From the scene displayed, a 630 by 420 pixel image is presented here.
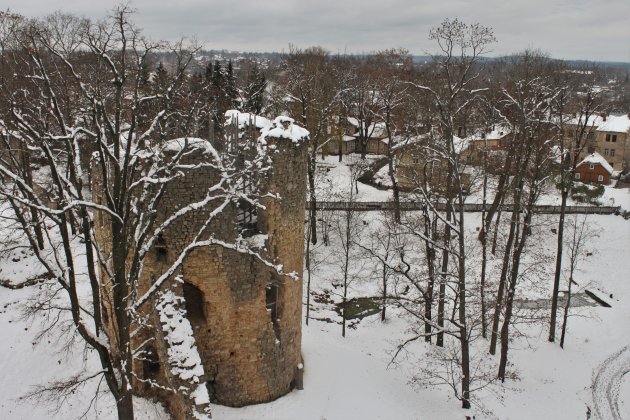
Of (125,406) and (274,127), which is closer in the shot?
(125,406)

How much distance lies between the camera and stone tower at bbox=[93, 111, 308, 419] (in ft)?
42.0

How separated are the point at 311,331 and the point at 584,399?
1043cm

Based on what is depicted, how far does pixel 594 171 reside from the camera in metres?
46.5

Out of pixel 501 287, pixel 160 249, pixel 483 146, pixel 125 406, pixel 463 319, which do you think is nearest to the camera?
pixel 125 406

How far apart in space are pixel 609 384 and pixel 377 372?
9.17 meters

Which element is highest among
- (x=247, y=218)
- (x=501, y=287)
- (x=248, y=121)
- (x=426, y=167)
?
(x=248, y=121)

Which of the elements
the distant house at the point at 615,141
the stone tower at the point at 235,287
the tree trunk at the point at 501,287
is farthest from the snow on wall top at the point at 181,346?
the distant house at the point at 615,141

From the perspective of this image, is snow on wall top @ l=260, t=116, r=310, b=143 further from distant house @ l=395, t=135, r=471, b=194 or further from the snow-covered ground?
the snow-covered ground

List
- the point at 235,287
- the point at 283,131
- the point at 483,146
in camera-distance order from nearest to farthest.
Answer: the point at 235,287, the point at 283,131, the point at 483,146

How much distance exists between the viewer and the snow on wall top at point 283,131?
14180 mm

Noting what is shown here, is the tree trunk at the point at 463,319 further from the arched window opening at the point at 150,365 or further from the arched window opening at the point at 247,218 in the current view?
the arched window opening at the point at 150,365

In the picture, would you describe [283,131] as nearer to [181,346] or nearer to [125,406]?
[181,346]

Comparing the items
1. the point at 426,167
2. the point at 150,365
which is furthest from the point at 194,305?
the point at 426,167

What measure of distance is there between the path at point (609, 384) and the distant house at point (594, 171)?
29.0 m
